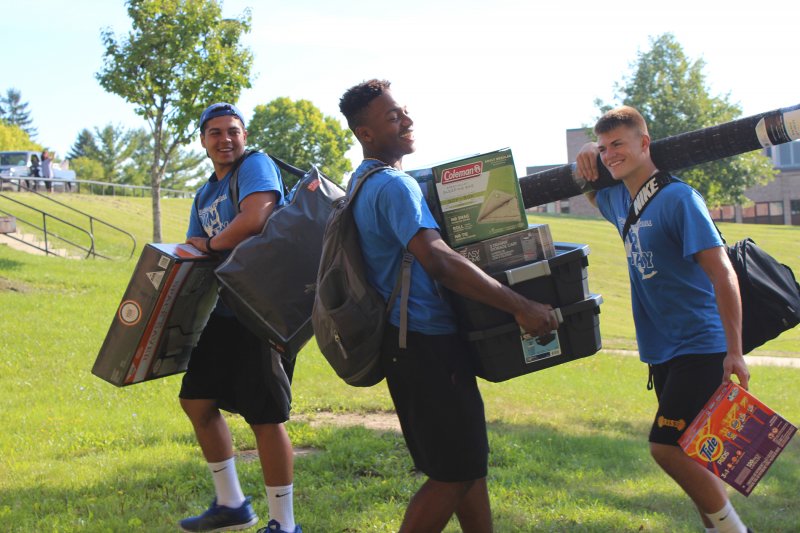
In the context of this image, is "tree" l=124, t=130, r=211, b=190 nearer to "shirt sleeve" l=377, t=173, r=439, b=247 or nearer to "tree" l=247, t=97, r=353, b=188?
"tree" l=247, t=97, r=353, b=188

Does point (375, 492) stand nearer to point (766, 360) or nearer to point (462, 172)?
point (462, 172)

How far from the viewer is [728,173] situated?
145 feet

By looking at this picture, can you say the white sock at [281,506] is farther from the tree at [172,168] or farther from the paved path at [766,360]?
the tree at [172,168]

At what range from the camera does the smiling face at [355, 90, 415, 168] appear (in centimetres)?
354

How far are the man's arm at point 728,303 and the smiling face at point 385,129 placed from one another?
1.37 meters

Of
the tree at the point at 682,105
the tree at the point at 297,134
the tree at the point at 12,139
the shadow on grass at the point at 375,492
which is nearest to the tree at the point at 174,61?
the shadow on grass at the point at 375,492

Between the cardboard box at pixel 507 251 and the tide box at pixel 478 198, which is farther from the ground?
the tide box at pixel 478 198

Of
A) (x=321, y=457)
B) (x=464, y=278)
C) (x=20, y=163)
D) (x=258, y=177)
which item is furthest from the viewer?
(x=20, y=163)

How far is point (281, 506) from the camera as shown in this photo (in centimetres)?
435

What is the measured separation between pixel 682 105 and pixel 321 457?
44.8 metres

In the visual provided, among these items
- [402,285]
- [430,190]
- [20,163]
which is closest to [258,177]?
[430,190]

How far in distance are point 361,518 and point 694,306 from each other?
2120 mm

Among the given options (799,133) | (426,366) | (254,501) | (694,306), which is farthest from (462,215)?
(254,501)

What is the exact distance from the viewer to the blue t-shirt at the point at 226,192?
4309 millimetres
